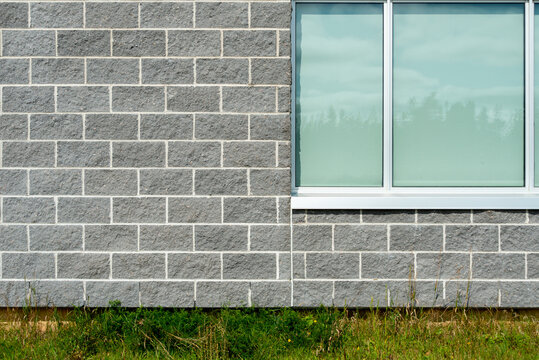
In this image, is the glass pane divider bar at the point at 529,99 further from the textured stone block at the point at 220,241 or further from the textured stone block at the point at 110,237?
the textured stone block at the point at 110,237

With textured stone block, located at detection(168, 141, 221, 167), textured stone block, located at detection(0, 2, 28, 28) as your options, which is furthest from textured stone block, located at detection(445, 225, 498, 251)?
textured stone block, located at detection(0, 2, 28, 28)

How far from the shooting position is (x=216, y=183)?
4.08m

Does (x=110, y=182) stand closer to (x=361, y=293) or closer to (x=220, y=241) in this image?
(x=220, y=241)

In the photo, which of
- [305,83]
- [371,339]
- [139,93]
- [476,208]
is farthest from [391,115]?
[139,93]

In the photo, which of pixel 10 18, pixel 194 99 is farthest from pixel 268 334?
pixel 10 18

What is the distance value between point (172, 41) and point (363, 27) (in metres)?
1.70

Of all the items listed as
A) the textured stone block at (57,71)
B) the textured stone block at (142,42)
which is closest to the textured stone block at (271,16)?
the textured stone block at (142,42)

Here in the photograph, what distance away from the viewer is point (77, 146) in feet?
13.4

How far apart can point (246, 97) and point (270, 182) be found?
29.6 inches

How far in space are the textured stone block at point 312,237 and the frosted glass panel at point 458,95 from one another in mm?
801

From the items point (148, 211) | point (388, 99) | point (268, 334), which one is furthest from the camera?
point (388, 99)

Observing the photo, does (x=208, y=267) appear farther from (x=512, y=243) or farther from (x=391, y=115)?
(x=512, y=243)

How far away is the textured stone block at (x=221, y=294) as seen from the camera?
408cm

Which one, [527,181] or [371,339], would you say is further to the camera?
[527,181]
